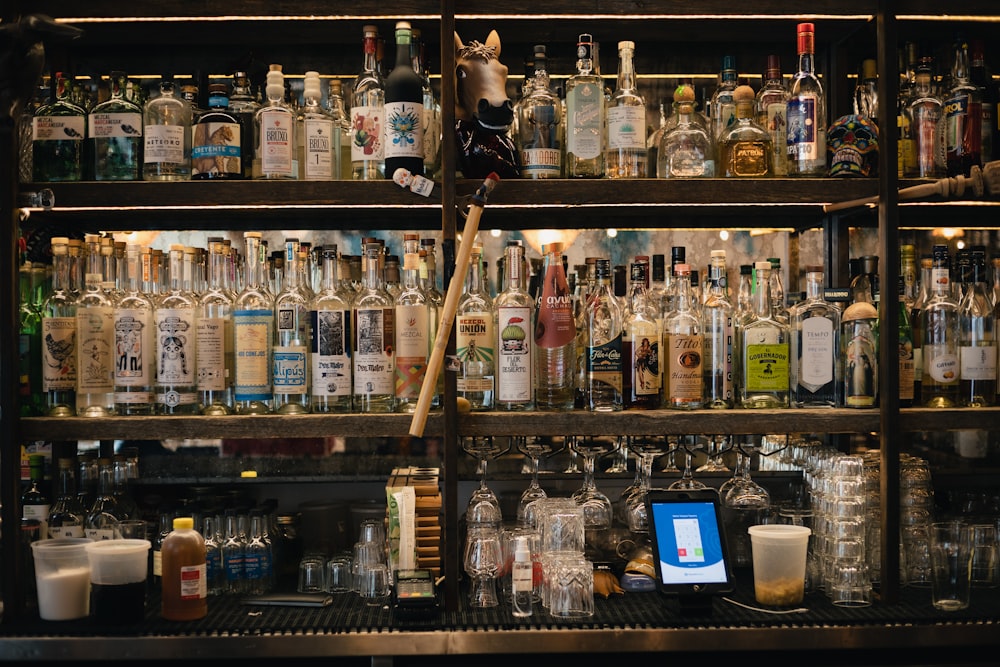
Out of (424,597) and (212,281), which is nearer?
(424,597)

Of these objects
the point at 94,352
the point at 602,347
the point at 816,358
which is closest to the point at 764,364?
the point at 816,358

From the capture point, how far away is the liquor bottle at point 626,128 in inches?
92.2

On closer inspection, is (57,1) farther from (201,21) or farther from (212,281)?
(212,281)

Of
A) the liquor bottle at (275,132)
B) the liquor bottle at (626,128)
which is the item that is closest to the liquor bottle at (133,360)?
the liquor bottle at (275,132)

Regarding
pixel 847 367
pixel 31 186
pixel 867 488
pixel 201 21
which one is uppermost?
pixel 201 21

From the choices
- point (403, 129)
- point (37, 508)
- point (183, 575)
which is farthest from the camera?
point (37, 508)

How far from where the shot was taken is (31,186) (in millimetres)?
2244

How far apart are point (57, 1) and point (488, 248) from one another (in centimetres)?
130

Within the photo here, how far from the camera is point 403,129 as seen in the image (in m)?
2.25

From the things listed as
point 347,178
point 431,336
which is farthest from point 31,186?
point 431,336

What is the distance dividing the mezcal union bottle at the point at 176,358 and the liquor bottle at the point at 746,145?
147 cm

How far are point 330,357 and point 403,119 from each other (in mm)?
621

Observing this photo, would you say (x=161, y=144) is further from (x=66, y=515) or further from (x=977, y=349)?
(x=977, y=349)

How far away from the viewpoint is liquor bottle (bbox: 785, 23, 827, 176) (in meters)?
2.35
